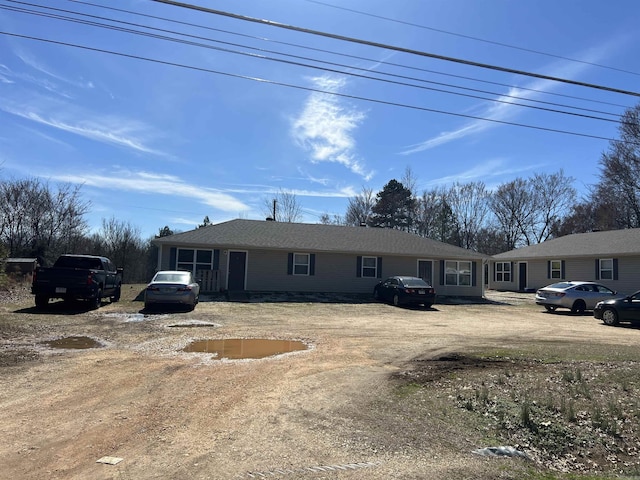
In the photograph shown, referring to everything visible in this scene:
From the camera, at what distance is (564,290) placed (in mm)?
21016

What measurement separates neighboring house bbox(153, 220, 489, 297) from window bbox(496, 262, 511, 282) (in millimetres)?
9448

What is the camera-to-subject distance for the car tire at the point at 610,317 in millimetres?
16453

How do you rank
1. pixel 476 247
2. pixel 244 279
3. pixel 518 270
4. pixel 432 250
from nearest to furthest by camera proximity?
pixel 244 279 → pixel 432 250 → pixel 518 270 → pixel 476 247

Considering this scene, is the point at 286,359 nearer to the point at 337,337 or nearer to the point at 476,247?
the point at 337,337

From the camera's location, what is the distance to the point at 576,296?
68.2ft

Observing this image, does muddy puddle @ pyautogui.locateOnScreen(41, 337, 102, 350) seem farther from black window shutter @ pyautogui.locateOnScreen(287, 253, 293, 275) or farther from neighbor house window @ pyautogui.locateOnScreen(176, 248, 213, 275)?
black window shutter @ pyautogui.locateOnScreen(287, 253, 293, 275)

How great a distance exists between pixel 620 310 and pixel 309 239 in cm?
1547

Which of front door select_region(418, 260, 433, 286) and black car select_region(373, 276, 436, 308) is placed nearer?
black car select_region(373, 276, 436, 308)

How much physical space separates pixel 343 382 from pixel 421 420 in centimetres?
173

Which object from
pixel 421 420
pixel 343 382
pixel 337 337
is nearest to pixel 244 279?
pixel 337 337

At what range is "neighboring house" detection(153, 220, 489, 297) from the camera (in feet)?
76.9

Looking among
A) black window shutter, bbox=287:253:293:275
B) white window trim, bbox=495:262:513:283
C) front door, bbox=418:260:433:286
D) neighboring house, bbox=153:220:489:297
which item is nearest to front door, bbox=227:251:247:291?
neighboring house, bbox=153:220:489:297

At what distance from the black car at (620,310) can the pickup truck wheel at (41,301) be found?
787 inches

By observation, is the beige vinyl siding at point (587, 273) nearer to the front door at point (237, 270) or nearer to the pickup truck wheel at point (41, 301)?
Result: the front door at point (237, 270)
